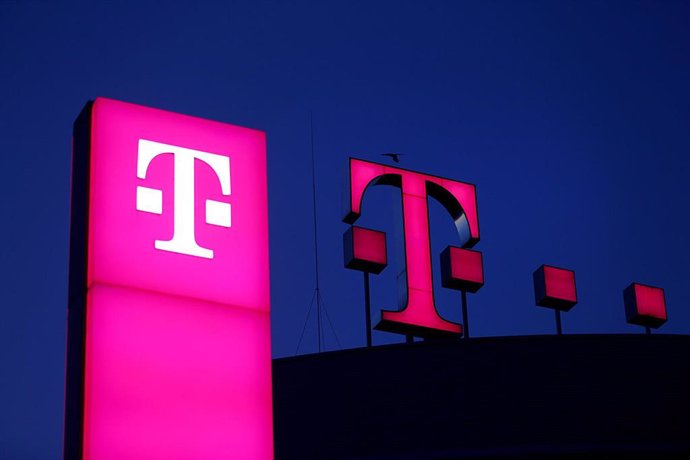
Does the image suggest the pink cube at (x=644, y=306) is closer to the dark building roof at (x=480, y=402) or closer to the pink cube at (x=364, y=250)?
the dark building roof at (x=480, y=402)

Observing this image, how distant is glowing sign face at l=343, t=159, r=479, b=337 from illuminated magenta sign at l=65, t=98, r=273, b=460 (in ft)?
54.4

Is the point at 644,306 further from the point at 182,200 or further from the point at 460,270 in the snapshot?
the point at 182,200

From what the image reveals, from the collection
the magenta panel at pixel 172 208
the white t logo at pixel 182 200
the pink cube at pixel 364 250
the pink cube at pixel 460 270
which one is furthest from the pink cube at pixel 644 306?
the white t logo at pixel 182 200

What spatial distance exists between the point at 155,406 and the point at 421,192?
20.1 m

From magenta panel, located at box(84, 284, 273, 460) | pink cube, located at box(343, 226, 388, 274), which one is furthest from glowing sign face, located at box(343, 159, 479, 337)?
magenta panel, located at box(84, 284, 273, 460)

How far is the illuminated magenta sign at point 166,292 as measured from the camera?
6.28 m

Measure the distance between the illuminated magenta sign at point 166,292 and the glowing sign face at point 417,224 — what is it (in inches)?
653

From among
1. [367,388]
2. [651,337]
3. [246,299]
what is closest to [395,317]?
[367,388]

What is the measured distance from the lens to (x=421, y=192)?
1030 inches

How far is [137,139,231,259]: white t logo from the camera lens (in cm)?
675

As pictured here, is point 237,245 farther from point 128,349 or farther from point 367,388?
point 367,388

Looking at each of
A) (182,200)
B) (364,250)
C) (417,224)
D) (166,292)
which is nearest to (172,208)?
(182,200)

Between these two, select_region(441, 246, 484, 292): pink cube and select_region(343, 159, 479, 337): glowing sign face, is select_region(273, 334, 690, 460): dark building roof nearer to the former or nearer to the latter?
select_region(343, 159, 479, 337): glowing sign face

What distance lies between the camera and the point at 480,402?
2142cm
